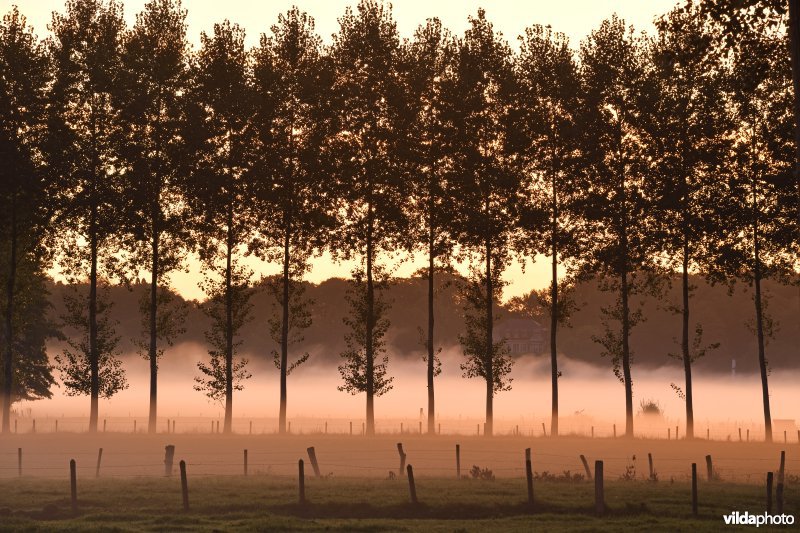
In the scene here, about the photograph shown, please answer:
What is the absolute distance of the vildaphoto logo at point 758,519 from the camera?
3447 centimetres

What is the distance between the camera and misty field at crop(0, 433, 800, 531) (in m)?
35.7

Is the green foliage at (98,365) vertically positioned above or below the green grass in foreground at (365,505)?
above

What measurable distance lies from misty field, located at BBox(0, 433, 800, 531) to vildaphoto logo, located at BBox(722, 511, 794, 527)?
2.12ft

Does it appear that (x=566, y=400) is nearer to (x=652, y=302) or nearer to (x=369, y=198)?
(x=652, y=302)

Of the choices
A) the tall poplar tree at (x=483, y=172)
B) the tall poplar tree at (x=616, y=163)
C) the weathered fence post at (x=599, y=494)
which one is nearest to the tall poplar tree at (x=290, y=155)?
the tall poplar tree at (x=483, y=172)

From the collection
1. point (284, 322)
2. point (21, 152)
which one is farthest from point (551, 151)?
point (21, 152)

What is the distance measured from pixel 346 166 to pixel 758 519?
44.3 metres

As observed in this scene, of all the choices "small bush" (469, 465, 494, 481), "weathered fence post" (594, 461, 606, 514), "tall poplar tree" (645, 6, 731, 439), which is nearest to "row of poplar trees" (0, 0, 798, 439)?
"tall poplar tree" (645, 6, 731, 439)

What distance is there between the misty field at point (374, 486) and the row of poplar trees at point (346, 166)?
7.26 metres

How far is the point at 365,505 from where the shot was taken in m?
39.0

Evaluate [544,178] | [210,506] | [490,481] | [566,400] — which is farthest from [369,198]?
[566,400]

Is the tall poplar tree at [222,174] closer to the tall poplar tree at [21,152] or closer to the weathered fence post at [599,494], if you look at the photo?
the tall poplar tree at [21,152]

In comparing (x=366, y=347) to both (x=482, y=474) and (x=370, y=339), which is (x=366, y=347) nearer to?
(x=370, y=339)

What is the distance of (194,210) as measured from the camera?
74.6m
